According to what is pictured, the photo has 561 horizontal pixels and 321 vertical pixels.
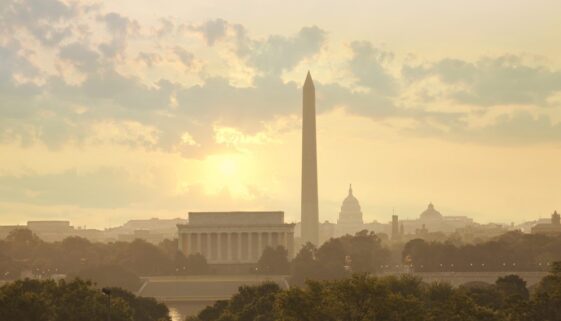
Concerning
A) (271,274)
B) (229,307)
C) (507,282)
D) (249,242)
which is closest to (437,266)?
(271,274)

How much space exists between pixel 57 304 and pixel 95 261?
7623cm

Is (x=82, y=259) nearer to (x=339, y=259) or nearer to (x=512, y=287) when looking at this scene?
(x=339, y=259)

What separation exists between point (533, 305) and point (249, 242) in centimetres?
9917

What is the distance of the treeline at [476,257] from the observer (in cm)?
15162

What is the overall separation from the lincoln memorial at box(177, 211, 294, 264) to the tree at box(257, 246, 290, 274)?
15.7 m

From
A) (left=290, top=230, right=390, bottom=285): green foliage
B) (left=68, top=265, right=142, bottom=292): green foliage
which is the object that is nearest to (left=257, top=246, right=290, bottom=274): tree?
(left=290, top=230, right=390, bottom=285): green foliage

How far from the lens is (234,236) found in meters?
173

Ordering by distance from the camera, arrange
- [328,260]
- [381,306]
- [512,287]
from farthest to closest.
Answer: [328,260], [512,287], [381,306]

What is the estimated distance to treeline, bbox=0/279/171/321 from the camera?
74438mm

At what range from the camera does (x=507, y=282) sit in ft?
338

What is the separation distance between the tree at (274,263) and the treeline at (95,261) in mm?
7023

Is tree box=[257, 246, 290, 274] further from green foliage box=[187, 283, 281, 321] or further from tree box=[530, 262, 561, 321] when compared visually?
tree box=[530, 262, 561, 321]

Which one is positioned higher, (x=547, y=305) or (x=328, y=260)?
(x=328, y=260)

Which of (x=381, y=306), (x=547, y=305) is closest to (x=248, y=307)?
(x=381, y=306)
